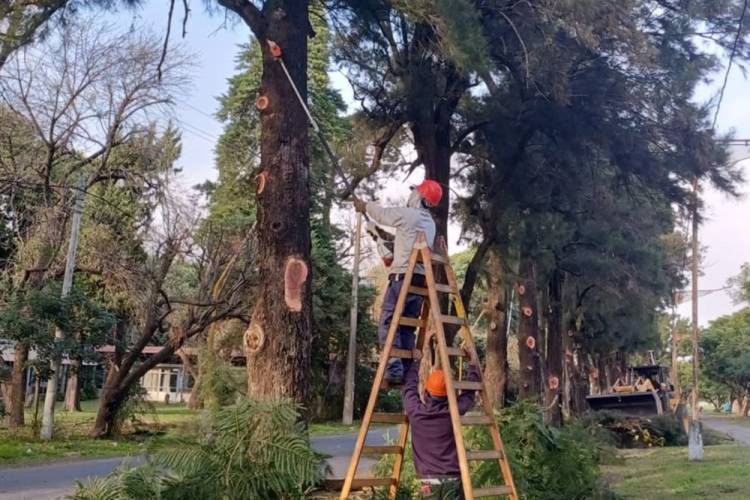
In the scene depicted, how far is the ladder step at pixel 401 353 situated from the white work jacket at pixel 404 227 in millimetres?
688

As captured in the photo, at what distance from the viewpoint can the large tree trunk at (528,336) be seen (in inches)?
734

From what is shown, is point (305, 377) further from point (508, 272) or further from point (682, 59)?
point (508, 272)

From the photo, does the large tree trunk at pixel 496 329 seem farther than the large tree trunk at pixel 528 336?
No

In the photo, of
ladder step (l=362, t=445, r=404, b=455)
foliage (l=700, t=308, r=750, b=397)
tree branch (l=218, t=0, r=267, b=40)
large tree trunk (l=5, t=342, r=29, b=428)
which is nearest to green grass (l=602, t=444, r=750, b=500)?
ladder step (l=362, t=445, r=404, b=455)

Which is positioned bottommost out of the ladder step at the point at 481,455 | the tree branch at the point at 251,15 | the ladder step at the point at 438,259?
the ladder step at the point at 481,455

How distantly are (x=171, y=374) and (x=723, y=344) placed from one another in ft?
151

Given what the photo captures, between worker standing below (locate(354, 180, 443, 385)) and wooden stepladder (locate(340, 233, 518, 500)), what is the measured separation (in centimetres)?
11

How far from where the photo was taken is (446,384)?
6.02m

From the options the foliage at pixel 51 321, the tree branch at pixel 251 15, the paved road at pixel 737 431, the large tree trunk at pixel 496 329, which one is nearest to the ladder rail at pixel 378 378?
the tree branch at pixel 251 15

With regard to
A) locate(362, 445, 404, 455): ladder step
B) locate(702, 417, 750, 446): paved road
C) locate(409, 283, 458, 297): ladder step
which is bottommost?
locate(702, 417, 750, 446): paved road

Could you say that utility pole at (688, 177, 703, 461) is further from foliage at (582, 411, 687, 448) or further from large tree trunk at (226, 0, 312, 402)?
large tree trunk at (226, 0, 312, 402)

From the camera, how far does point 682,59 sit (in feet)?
37.7

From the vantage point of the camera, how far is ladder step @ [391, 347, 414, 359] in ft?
21.4

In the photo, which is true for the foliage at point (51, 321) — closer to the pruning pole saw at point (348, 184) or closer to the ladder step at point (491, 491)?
the pruning pole saw at point (348, 184)
